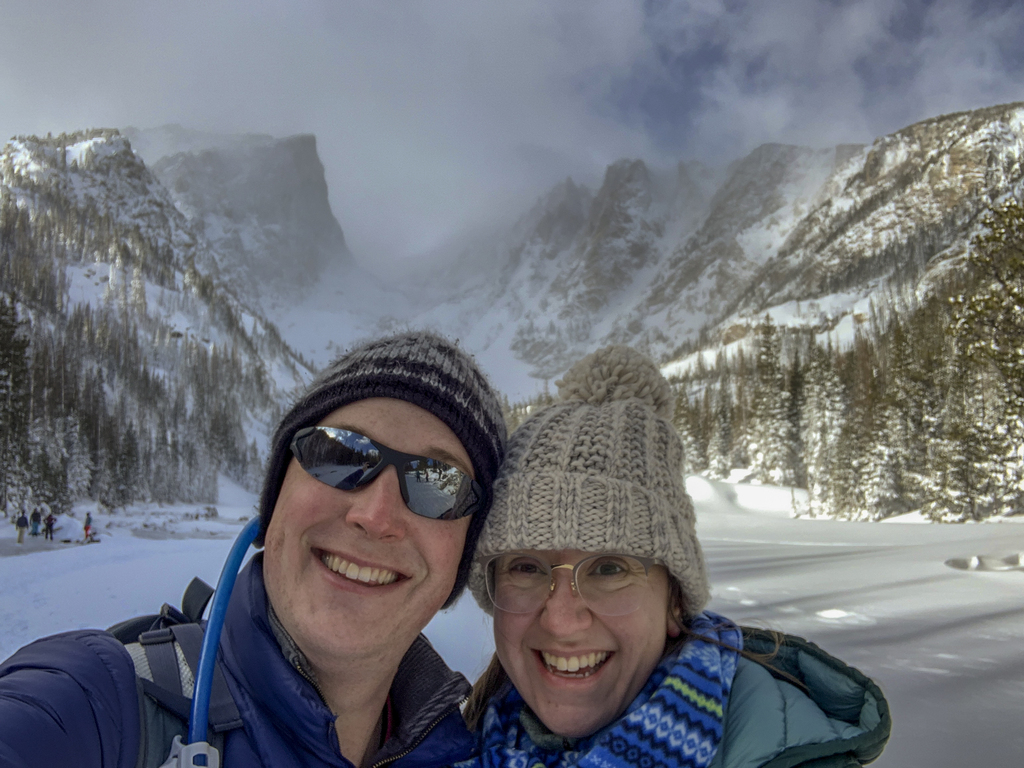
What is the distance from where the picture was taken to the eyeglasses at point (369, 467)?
156cm

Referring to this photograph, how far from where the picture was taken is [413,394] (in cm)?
166

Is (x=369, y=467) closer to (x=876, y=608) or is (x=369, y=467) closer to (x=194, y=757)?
(x=194, y=757)

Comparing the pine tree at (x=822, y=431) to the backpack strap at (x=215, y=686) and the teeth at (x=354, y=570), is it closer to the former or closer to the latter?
the teeth at (x=354, y=570)

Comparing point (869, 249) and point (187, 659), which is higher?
point (869, 249)

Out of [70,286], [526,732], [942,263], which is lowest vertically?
[526,732]

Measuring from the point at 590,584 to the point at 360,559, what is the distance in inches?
27.1

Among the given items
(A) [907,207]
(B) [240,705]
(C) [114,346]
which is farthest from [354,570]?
(A) [907,207]

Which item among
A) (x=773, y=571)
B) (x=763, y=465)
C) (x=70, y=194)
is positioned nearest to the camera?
(x=773, y=571)

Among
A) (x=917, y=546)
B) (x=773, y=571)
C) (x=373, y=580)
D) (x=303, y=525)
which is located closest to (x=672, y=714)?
(x=373, y=580)

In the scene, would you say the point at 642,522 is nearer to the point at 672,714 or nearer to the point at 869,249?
the point at 672,714

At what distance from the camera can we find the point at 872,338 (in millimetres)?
75625

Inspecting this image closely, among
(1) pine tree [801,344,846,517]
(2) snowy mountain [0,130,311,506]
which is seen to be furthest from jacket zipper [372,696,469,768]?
(2) snowy mountain [0,130,311,506]

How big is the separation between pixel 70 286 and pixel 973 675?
95.4 metres

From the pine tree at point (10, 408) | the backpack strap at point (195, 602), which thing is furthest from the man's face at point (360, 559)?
the pine tree at point (10, 408)
